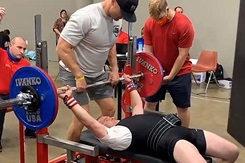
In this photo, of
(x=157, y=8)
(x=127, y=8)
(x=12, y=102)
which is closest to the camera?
(x=12, y=102)

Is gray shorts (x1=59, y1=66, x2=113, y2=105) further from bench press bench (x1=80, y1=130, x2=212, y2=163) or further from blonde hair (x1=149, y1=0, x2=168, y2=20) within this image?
blonde hair (x1=149, y1=0, x2=168, y2=20)

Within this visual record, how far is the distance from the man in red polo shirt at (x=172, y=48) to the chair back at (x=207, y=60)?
3144mm

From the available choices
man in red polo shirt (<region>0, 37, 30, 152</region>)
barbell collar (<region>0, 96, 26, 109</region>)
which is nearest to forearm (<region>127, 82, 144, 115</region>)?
barbell collar (<region>0, 96, 26, 109</region>)

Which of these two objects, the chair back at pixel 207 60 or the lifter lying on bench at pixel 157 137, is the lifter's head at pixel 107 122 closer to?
the lifter lying on bench at pixel 157 137

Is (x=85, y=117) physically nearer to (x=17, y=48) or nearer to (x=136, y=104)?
(x=136, y=104)

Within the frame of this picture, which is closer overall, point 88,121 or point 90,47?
point 88,121

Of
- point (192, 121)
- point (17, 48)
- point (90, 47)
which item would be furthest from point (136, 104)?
point (192, 121)

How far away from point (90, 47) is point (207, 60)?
4.43 metres

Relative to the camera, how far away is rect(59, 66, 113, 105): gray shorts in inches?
110

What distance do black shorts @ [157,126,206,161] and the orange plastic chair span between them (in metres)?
3.97

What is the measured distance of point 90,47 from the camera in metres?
2.78

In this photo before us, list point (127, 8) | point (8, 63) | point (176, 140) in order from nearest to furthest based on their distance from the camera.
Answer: point (176, 140)
point (127, 8)
point (8, 63)

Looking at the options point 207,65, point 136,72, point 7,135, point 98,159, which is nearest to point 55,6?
point 207,65

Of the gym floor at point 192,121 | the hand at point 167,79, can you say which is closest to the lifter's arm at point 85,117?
the hand at point 167,79
